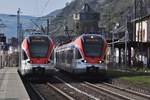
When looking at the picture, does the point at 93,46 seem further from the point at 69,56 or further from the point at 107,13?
the point at 107,13

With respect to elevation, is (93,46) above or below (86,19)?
below

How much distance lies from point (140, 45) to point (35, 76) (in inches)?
1102

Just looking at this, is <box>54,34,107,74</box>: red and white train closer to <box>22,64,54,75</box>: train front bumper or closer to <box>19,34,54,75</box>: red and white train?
<box>19,34,54,75</box>: red and white train

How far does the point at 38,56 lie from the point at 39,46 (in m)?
0.75

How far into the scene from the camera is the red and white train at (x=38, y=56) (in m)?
36.3

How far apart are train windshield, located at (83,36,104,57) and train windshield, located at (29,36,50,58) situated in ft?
8.75

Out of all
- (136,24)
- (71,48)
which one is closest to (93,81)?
(71,48)

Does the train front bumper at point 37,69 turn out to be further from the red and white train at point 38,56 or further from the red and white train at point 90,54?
the red and white train at point 90,54

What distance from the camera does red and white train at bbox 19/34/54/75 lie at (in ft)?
119

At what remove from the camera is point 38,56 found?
36.4 meters

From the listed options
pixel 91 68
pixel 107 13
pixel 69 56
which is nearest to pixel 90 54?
pixel 91 68

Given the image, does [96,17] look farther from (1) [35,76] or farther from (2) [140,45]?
(1) [35,76]

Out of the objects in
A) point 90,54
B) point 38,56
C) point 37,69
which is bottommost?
point 37,69

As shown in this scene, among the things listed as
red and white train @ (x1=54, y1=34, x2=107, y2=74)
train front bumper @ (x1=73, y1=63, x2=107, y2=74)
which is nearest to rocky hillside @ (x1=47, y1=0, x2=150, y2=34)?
red and white train @ (x1=54, y1=34, x2=107, y2=74)
